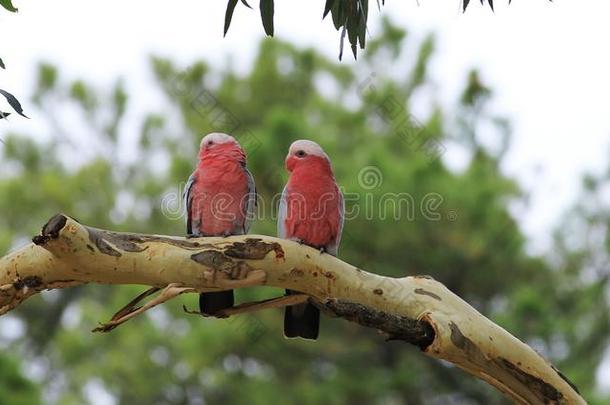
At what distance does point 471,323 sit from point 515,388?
0.37 metres

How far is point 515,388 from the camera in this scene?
392 cm

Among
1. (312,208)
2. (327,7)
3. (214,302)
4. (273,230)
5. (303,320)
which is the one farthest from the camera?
(273,230)

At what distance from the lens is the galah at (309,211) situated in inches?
163

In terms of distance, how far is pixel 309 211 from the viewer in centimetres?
417

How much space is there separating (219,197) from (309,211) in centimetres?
43

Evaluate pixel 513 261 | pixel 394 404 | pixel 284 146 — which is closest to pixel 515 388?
pixel 284 146

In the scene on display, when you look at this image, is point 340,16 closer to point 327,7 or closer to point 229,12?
point 327,7

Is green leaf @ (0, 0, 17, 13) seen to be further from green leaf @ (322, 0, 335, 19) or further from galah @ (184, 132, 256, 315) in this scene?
green leaf @ (322, 0, 335, 19)

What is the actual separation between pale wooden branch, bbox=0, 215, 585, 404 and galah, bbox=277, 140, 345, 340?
0.30 metres

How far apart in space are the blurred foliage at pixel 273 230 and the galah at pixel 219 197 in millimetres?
3938

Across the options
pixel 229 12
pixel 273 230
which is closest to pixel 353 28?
pixel 229 12

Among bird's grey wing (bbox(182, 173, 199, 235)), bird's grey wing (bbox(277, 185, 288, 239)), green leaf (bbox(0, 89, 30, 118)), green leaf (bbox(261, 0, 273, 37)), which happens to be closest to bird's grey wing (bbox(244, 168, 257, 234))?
bird's grey wing (bbox(277, 185, 288, 239))

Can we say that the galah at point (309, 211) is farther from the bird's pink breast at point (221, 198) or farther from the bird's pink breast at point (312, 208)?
the bird's pink breast at point (221, 198)

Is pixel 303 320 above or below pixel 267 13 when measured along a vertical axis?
below
